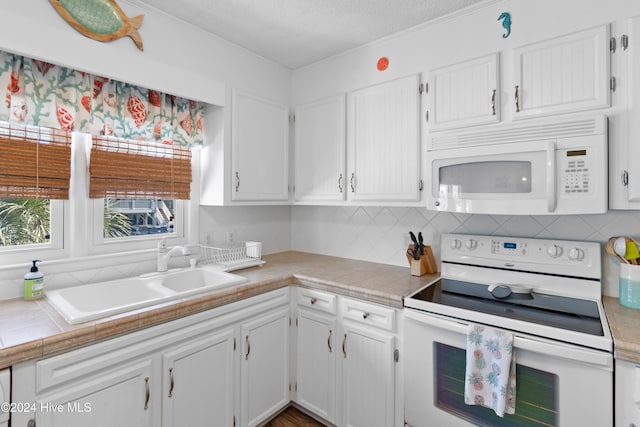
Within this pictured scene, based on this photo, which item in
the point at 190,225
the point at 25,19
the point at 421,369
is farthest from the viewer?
the point at 190,225

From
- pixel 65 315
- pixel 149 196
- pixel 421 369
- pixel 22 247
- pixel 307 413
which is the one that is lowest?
pixel 307 413

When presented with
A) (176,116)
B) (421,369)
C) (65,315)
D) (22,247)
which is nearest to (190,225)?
(176,116)

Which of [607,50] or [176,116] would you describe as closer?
[607,50]

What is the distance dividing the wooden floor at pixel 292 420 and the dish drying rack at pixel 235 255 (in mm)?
966

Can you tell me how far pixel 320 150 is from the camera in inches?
95.1

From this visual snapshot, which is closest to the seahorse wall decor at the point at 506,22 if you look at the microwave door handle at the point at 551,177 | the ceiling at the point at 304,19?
the ceiling at the point at 304,19

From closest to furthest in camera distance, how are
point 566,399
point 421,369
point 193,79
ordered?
point 566,399, point 421,369, point 193,79

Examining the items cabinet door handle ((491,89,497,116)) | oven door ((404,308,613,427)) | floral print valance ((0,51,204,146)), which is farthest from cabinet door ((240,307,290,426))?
cabinet door handle ((491,89,497,116))

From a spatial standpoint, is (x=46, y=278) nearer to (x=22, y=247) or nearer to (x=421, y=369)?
(x=22, y=247)

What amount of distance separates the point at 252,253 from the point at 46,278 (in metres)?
1.12

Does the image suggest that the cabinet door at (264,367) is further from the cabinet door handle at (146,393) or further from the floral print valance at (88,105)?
the floral print valance at (88,105)

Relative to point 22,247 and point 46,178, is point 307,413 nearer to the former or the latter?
point 22,247

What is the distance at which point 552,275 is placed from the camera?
5.41 ft

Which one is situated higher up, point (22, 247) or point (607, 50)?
point (607, 50)
